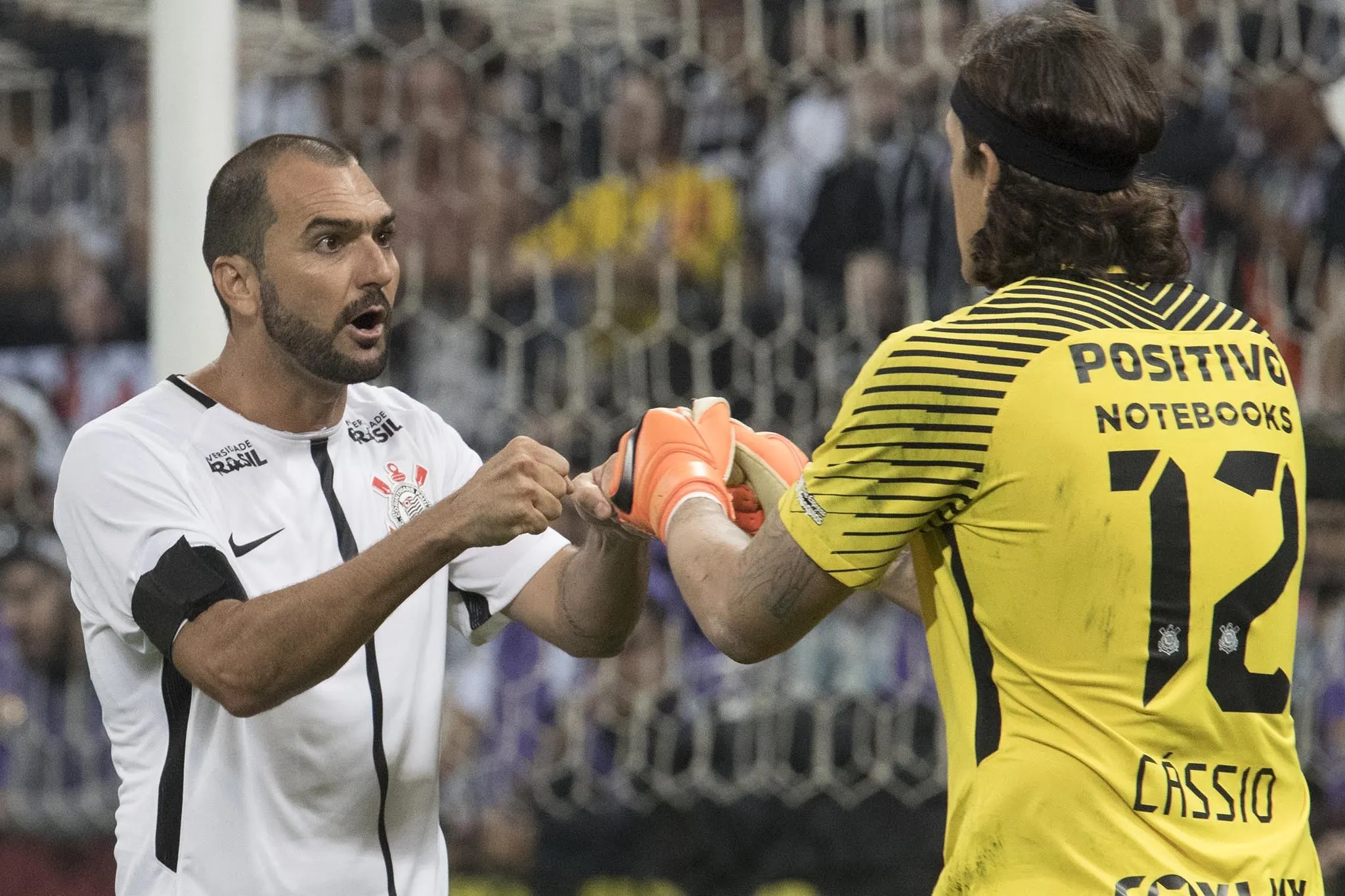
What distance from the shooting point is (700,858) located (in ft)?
12.7

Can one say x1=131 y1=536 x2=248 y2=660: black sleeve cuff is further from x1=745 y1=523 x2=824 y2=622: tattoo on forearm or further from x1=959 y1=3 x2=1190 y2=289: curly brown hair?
x1=959 y1=3 x2=1190 y2=289: curly brown hair

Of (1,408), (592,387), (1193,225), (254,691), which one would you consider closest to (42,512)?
(1,408)

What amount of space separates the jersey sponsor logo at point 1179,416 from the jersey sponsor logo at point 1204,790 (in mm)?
325

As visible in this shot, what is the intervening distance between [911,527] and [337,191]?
1044 millimetres

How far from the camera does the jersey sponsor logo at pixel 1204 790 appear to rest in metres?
1.60

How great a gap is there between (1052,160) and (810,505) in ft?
1.41

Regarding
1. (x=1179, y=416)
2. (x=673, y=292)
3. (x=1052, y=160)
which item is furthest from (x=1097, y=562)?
(x=673, y=292)

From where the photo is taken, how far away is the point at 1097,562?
160 cm

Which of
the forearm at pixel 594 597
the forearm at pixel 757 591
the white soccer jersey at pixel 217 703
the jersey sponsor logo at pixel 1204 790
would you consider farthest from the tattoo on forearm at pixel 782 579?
the white soccer jersey at pixel 217 703

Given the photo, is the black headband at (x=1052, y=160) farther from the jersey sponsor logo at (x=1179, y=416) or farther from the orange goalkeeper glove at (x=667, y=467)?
the orange goalkeeper glove at (x=667, y=467)

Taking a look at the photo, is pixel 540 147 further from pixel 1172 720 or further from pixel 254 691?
pixel 1172 720

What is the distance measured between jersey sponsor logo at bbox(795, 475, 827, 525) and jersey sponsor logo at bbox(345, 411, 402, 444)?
31.7 inches

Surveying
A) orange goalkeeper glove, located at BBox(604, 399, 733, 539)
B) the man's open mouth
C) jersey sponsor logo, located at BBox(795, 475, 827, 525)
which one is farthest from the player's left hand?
jersey sponsor logo, located at BBox(795, 475, 827, 525)

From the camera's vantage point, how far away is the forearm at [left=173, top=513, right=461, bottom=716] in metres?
1.87
